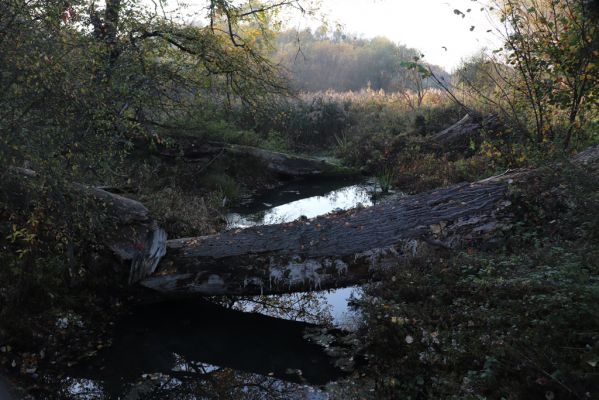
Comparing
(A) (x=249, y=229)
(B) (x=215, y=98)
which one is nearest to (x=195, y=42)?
(B) (x=215, y=98)

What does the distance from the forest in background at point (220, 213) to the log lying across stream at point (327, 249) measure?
0.27 m

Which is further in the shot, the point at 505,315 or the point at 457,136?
the point at 457,136

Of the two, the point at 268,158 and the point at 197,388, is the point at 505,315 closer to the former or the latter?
the point at 197,388

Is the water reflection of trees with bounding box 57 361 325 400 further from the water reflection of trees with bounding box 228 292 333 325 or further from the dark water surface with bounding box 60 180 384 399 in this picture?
the water reflection of trees with bounding box 228 292 333 325

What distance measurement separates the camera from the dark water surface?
412 centimetres

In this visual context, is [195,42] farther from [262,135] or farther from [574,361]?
[262,135]

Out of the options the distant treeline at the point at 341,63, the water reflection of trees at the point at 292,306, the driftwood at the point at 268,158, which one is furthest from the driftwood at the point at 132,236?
the distant treeline at the point at 341,63

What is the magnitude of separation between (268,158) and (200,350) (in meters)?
7.99

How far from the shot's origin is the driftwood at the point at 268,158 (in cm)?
1100

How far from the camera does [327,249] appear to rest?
521 cm

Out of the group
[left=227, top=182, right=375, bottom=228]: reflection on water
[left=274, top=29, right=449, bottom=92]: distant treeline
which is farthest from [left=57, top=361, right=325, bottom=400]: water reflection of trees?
[left=274, top=29, right=449, bottom=92]: distant treeline

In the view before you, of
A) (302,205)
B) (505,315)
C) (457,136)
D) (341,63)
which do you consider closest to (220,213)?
(302,205)

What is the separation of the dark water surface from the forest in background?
12.4 inches

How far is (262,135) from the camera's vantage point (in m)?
15.5
